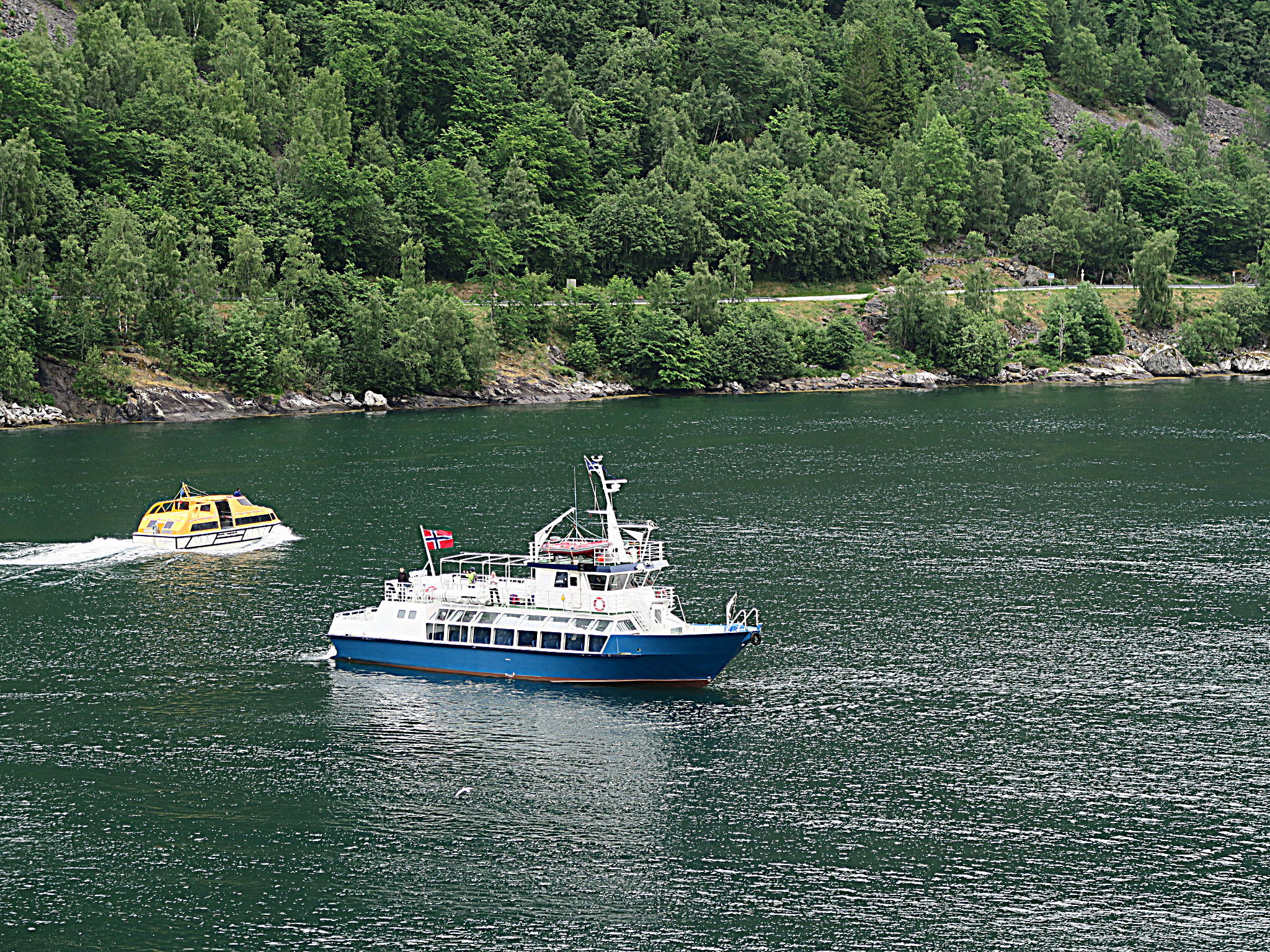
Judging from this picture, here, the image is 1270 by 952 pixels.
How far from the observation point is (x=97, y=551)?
121062 mm

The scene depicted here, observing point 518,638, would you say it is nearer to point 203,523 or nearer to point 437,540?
point 437,540

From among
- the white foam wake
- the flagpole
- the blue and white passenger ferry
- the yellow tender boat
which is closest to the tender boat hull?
the yellow tender boat

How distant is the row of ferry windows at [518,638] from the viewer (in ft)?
279

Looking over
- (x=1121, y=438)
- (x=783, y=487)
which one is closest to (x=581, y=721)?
(x=783, y=487)

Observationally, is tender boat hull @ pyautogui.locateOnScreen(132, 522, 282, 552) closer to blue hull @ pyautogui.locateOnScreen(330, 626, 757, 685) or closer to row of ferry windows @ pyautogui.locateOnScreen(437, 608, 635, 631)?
row of ferry windows @ pyautogui.locateOnScreen(437, 608, 635, 631)

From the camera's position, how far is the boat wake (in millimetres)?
116812

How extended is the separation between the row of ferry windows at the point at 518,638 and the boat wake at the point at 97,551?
42766 millimetres

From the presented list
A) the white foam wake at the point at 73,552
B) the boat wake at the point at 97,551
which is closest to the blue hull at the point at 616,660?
the boat wake at the point at 97,551

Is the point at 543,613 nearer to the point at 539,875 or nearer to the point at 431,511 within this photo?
the point at 539,875

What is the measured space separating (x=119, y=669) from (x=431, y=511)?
50.3 m

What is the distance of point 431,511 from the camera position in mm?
136875

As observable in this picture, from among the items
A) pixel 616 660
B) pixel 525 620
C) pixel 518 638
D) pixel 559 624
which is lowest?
pixel 616 660

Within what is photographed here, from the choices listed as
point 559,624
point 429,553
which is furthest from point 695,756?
point 429,553

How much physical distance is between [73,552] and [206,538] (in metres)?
11.8
